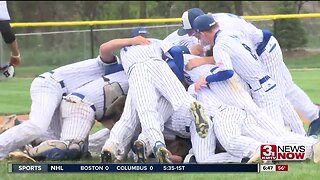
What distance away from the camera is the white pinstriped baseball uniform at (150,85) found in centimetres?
736

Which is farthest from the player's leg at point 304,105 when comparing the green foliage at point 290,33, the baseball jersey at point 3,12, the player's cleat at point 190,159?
the green foliage at point 290,33

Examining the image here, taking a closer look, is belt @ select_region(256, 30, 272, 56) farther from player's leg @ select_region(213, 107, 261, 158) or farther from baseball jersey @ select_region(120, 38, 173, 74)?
player's leg @ select_region(213, 107, 261, 158)

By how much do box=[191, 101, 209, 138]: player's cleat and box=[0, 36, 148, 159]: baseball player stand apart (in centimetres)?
112

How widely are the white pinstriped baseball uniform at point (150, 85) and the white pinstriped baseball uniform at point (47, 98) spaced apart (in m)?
0.54

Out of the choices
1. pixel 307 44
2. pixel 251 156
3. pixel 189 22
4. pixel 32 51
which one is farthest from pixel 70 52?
pixel 251 156

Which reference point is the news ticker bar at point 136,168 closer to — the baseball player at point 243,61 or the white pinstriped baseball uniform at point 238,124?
the white pinstriped baseball uniform at point 238,124

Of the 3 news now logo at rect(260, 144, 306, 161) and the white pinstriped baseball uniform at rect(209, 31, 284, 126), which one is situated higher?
the white pinstriped baseball uniform at rect(209, 31, 284, 126)

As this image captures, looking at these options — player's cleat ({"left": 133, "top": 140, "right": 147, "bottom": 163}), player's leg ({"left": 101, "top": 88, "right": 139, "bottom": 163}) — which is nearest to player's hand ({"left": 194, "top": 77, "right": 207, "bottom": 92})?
player's leg ({"left": 101, "top": 88, "right": 139, "bottom": 163})

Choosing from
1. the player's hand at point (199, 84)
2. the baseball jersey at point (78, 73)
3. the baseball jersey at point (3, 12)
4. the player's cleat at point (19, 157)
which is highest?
the baseball jersey at point (3, 12)

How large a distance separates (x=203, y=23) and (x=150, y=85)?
2.69 ft

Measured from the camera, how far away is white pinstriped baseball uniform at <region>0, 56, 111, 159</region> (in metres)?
7.74

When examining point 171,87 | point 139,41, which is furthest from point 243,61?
point 139,41

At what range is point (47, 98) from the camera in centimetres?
802

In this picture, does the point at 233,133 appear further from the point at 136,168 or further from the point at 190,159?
the point at 136,168
